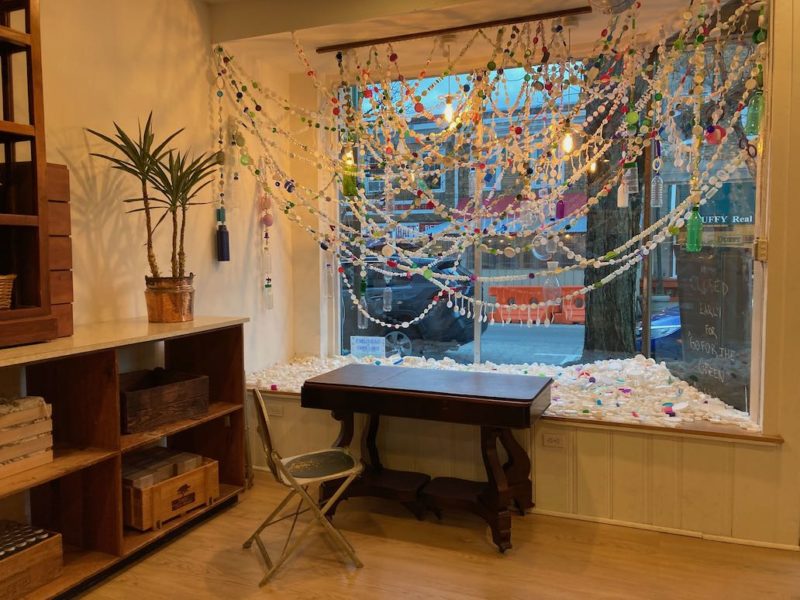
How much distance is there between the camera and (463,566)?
2551mm

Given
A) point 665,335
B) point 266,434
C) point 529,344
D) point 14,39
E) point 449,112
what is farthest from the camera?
point 529,344

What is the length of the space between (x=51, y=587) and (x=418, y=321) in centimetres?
248

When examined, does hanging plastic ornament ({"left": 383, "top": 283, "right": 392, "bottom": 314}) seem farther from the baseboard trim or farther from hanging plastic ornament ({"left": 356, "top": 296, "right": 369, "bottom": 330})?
the baseboard trim

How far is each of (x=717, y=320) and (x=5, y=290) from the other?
10.4 feet

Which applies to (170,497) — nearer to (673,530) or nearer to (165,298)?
(165,298)

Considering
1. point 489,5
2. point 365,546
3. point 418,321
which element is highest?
point 489,5

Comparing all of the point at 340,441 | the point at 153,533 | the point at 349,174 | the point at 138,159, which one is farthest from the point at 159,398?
the point at 349,174

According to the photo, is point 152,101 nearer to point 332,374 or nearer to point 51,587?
point 332,374

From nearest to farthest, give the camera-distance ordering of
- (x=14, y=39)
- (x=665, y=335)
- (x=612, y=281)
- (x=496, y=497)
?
(x=14, y=39) → (x=496, y=497) → (x=665, y=335) → (x=612, y=281)

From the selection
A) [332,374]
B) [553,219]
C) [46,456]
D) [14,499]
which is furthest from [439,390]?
[14,499]

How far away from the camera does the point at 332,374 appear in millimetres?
3133

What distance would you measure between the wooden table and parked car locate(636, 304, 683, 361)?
996 mm

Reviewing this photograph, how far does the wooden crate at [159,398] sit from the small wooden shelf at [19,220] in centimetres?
77

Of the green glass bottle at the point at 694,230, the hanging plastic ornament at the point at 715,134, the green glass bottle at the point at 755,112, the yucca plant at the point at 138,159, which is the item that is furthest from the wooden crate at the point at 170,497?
the green glass bottle at the point at 755,112
